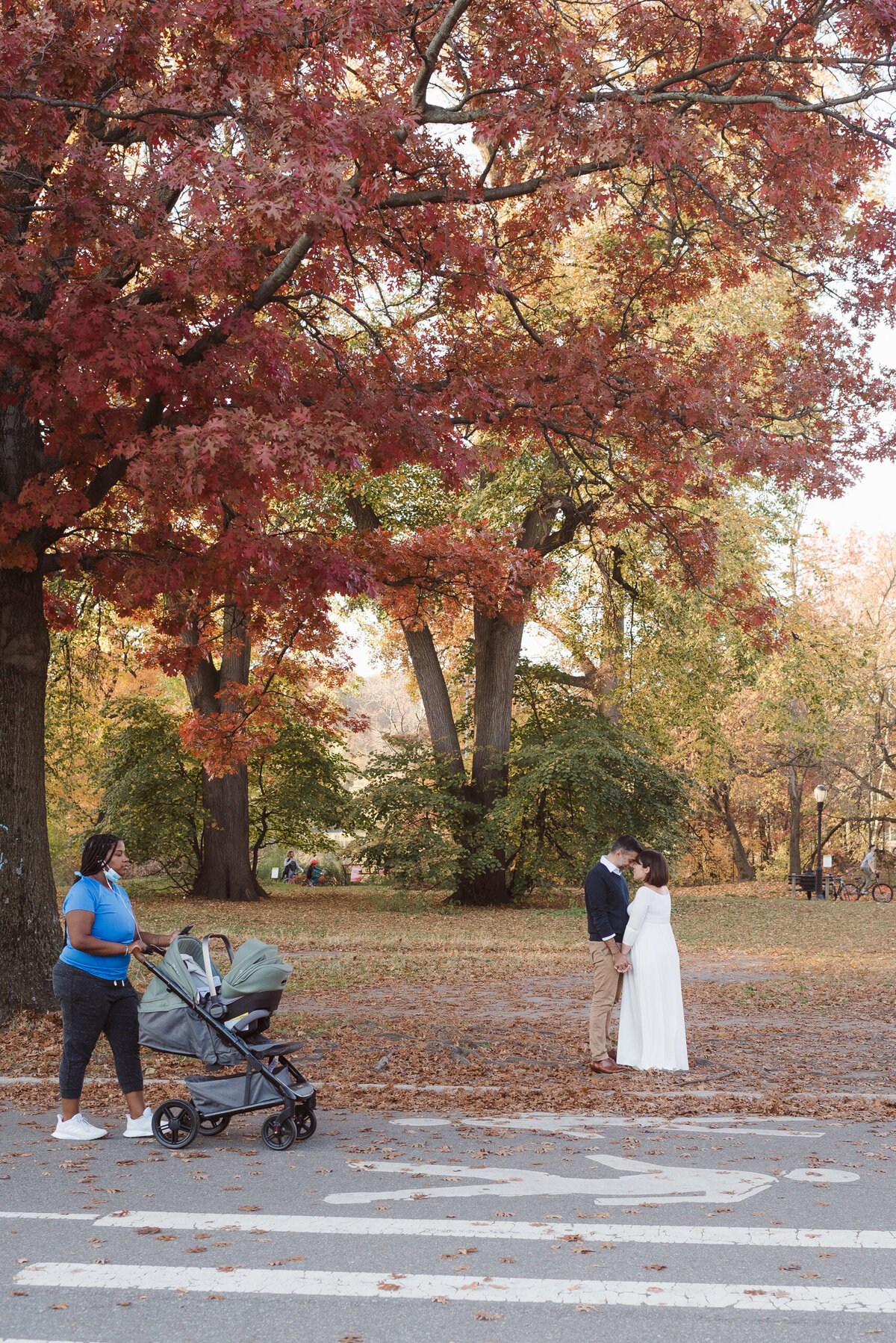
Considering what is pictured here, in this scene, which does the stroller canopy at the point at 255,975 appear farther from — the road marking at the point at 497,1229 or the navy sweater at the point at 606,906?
the navy sweater at the point at 606,906

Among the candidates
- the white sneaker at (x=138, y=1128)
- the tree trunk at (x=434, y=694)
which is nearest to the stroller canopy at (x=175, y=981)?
the white sneaker at (x=138, y=1128)

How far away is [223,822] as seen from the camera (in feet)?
86.6

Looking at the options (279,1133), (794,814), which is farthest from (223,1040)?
(794,814)

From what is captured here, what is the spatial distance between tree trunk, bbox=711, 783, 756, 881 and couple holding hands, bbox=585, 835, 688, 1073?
119ft

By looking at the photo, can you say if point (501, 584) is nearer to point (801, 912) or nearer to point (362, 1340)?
point (362, 1340)

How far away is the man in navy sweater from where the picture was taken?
8.91 meters

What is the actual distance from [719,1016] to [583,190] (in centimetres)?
759

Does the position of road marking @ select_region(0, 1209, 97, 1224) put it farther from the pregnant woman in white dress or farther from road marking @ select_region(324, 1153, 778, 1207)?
the pregnant woman in white dress

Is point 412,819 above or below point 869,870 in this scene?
above

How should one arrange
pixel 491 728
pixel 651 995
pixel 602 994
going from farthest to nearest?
pixel 491 728, pixel 602 994, pixel 651 995

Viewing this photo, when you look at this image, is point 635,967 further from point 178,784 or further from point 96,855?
point 178,784

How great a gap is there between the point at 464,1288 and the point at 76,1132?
10.2 ft

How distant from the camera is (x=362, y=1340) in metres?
3.91

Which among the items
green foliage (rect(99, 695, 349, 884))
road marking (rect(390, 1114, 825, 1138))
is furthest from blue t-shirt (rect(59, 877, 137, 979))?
green foliage (rect(99, 695, 349, 884))
